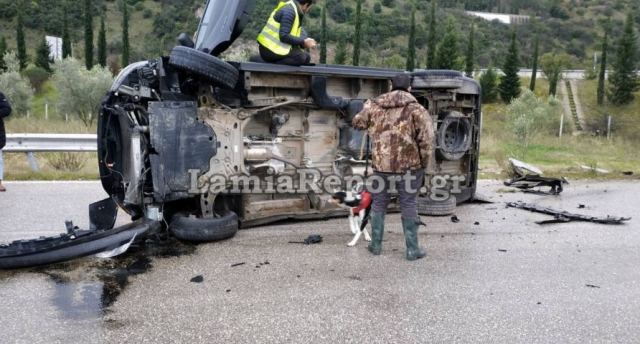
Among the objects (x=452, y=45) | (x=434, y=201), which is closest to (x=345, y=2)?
(x=452, y=45)

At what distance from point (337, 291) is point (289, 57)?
3.02 meters

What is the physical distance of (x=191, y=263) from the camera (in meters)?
5.20

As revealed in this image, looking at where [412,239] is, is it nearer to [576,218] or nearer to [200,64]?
[200,64]

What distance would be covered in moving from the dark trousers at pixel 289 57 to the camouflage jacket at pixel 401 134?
4.36 feet

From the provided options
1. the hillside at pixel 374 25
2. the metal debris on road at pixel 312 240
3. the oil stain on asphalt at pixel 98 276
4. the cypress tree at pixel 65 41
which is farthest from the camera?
the hillside at pixel 374 25

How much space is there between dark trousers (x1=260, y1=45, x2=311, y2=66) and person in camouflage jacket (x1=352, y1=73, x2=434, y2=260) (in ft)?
4.30

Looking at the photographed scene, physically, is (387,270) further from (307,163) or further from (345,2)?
(345,2)

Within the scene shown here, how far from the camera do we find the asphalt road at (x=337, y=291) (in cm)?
371

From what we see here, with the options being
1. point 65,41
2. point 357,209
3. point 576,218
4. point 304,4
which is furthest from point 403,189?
point 65,41

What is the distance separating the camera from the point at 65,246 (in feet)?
16.3

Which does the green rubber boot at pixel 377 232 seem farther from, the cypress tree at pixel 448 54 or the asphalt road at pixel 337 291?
the cypress tree at pixel 448 54

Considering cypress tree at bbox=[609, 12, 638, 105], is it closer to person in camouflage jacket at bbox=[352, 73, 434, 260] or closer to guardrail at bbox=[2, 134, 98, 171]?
guardrail at bbox=[2, 134, 98, 171]

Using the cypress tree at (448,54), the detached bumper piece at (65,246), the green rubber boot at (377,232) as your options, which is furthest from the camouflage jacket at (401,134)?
the cypress tree at (448,54)

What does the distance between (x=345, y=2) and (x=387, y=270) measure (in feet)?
242
